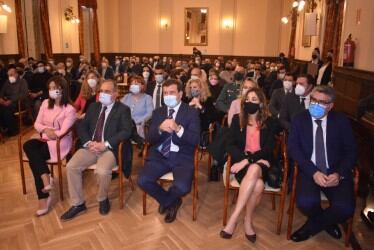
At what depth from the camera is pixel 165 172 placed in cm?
341

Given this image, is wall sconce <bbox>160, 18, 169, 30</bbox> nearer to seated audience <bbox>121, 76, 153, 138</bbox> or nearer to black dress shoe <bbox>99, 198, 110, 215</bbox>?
seated audience <bbox>121, 76, 153, 138</bbox>

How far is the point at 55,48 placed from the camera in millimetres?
12805

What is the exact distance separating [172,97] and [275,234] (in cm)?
172

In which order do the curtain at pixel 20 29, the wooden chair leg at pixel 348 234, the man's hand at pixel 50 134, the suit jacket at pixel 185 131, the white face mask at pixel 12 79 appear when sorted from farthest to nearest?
the curtain at pixel 20 29 → the white face mask at pixel 12 79 → the man's hand at pixel 50 134 → the suit jacket at pixel 185 131 → the wooden chair leg at pixel 348 234

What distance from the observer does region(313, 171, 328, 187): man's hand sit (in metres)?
2.93

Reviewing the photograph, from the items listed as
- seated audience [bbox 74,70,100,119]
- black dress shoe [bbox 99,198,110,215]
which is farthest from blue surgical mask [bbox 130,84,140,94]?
black dress shoe [bbox 99,198,110,215]

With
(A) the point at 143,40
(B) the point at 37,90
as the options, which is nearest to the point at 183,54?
(A) the point at 143,40

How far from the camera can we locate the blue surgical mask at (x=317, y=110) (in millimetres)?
3092

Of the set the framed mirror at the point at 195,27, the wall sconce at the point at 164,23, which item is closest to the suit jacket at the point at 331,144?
the framed mirror at the point at 195,27

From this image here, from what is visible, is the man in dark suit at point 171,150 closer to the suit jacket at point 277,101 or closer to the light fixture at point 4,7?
the suit jacket at point 277,101

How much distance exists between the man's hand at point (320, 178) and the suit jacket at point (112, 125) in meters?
1.96

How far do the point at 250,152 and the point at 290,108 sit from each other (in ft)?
5.07

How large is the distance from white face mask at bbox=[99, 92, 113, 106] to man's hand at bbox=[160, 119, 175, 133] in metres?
0.81

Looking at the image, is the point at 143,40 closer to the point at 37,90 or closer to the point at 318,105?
the point at 37,90
